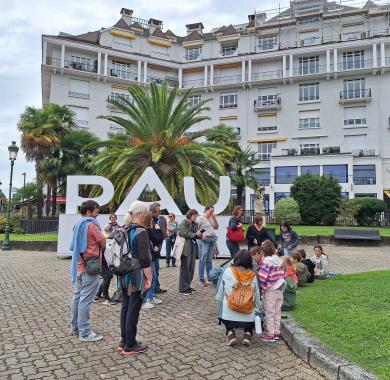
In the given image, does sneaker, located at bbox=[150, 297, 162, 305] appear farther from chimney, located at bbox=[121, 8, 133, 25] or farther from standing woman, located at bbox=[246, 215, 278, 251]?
chimney, located at bbox=[121, 8, 133, 25]

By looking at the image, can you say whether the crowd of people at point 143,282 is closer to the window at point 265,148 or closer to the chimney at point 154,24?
the window at point 265,148

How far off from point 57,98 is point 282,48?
1068 inches

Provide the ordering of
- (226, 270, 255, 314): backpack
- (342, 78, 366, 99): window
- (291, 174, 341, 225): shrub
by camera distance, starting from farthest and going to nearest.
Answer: (342, 78, 366, 99): window < (291, 174, 341, 225): shrub < (226, 270, 255, 314): backpack

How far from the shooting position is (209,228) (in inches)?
333

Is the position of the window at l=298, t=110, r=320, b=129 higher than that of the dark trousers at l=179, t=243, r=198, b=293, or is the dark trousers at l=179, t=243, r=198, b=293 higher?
the window at l=298, t=110, r=320, b=129

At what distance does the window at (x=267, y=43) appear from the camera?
156 feet

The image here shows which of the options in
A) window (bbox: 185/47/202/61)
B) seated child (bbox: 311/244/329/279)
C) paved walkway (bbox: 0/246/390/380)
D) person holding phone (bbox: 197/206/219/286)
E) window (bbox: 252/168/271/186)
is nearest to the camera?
paved walkway (bbox: 0/246/390/380)

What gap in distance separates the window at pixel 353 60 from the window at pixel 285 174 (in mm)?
14758

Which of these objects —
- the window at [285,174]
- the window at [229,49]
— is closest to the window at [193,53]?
the window at [229,49]

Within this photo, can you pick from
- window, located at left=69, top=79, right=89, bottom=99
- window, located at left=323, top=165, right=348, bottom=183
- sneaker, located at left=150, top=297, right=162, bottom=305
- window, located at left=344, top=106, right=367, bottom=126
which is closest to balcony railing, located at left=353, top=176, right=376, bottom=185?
window, located at left=323, top=165, right=348, bottom=183

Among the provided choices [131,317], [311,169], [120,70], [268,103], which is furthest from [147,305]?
[120,70]

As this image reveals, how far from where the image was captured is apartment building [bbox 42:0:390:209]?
40938 mm

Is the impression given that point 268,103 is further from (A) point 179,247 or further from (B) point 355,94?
(A) point 179,247

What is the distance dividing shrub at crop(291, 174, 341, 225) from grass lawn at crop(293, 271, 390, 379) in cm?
1970
